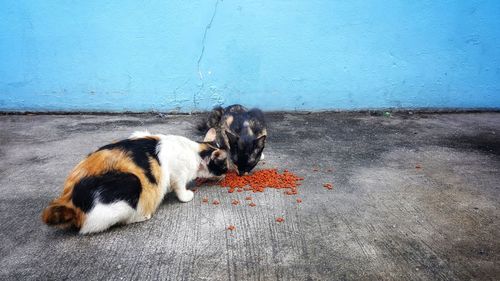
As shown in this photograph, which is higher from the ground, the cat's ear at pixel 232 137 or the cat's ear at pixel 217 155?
the cat's ear at pixel 232 137

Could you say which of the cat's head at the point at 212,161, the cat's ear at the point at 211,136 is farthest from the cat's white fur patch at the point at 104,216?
the cat's ear at the point at 211,136

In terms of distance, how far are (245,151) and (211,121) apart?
130cm

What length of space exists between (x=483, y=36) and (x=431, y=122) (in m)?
1.64

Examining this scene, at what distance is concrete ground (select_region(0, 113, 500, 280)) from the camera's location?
290 centimetres

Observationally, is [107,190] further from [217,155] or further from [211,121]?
[211,121]

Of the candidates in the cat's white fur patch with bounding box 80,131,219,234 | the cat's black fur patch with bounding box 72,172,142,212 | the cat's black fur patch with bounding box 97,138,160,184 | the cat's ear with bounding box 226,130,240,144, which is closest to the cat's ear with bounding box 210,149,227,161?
the cat's white fur patch with bounding box 80,131,219,234

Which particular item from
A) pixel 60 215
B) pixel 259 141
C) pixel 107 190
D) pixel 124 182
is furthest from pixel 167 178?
pixel 259 141

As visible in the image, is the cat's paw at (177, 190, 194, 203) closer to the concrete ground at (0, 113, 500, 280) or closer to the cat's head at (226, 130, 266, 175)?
the concrete ground at (0, 113, 500, 280)

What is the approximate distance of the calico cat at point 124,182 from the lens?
10.1 ft

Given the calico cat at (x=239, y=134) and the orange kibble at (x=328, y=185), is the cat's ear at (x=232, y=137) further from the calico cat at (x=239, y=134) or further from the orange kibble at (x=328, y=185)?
the orange kibble at (x=328, y=185)

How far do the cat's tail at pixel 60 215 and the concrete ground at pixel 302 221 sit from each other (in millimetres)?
173

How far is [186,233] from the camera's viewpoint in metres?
3.31

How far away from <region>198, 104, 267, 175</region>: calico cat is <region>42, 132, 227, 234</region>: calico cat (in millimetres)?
553

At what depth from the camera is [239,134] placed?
4613 mm
